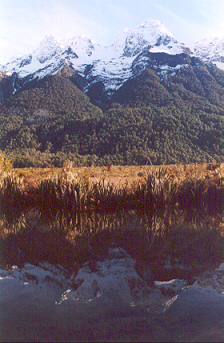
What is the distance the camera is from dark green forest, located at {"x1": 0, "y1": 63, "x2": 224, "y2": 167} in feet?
259

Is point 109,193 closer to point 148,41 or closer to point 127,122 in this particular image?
point 127,122

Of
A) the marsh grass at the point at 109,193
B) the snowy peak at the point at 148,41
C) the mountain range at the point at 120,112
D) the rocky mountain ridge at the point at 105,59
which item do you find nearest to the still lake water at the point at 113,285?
the marsh grass at the point at 109,193

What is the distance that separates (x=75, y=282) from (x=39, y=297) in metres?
0.54

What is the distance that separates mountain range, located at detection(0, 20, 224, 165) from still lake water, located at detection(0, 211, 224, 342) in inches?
1948

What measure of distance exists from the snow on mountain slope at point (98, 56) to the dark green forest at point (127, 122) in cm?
2322

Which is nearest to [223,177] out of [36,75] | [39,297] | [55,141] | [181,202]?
[181,202]

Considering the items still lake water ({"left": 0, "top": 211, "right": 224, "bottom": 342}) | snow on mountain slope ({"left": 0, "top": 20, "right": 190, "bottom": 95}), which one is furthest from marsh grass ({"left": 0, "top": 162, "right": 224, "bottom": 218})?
snow on mountain slope ({"left": 0, "top": 20, "right": 190, "bottom": 95})

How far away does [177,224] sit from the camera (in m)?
6.38

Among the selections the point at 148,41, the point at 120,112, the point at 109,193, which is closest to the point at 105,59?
the point at 148,41

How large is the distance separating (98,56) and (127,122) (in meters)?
104

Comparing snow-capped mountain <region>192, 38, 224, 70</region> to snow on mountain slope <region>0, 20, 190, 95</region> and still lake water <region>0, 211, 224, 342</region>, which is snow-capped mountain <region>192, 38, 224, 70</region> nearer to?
snow on mountain slope <region>0, 20, 190, 95</region>

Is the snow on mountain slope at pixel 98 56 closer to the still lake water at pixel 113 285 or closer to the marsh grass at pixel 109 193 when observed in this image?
the marsh grass at pixel 109 193

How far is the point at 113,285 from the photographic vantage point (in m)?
3.40

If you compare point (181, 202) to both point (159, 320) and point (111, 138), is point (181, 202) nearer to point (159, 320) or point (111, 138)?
point (159, 320)
